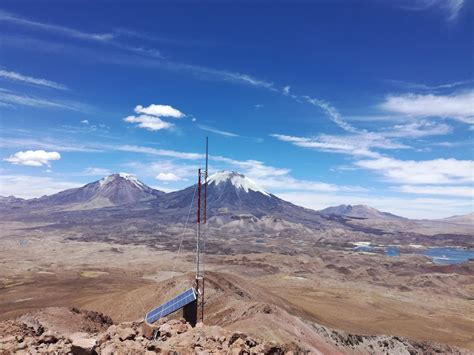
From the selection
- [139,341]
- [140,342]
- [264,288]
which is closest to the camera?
[140,342]

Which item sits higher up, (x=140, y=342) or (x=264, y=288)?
(x=140, y=342)

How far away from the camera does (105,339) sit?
52.7ft

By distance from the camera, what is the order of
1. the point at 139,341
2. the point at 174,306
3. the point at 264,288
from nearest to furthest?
1. the point at 139,341
2. the point at 174,306
3. the point at 264,288

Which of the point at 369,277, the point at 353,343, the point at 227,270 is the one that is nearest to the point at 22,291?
the point at 227,270

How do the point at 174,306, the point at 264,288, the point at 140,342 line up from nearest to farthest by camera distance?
the point at 140,342
the point at 174,306
the point at 264,288

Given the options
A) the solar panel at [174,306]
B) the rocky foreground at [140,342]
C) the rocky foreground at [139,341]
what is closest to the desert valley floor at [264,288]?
the solar panel at [174,306]

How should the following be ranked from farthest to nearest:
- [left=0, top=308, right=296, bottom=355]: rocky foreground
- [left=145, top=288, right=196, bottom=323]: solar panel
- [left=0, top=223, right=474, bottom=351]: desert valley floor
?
[left=0, top=223, right=474, bottom=351]: desert valley floor, [left=145, top=288, right=196, bottom=323]: solar panel, [left=0, top=308, right=296, bottom=355]: rocky foreground

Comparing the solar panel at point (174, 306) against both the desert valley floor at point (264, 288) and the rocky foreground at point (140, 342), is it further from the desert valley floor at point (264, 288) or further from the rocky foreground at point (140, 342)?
the desert valley floor at point (264, 288)

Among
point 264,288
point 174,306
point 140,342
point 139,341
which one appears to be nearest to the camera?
point 140,342

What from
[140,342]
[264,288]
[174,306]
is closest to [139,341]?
[140,342]

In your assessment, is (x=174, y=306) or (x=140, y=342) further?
(x=174, y=306)

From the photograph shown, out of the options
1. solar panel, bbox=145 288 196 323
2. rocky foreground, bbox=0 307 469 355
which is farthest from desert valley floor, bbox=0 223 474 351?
rocky foreground, bbox=0 307 469 355

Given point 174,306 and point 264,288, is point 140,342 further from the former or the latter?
point 264,288

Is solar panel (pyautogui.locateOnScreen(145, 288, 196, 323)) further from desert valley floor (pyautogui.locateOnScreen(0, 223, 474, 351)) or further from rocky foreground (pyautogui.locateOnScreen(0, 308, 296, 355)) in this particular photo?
desert valley floor (pyautogui.locateOnScreen(0, 223, 474, 351))
